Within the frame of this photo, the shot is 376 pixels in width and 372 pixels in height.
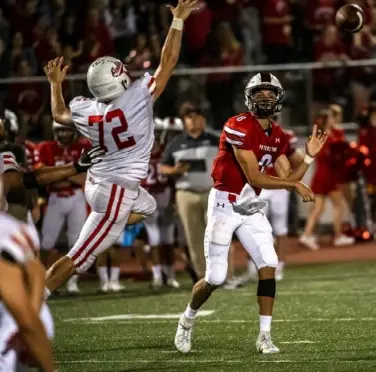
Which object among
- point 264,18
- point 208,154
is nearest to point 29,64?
point 264,18

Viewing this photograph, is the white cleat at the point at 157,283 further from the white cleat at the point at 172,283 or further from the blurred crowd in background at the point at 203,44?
the blurred crowd in background at the point at 203,44

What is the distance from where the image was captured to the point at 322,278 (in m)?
12.5

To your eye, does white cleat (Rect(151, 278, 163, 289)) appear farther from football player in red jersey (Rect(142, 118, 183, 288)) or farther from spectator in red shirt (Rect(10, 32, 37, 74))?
spectator in red shirt (Rect(10, 32, 37, 74))

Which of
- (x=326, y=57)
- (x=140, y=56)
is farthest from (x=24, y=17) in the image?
(x=326, y=57)

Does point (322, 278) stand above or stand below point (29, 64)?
below

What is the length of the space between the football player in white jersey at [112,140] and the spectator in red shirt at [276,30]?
8714mm

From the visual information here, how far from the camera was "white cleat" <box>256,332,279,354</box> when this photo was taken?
24.2ft

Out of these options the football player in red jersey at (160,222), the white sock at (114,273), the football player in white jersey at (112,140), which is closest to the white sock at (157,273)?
the football player in red jersey at (160,222)

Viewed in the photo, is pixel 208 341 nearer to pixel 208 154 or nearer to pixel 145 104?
pixel 145 104

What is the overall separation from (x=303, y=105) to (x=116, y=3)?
3103 mm

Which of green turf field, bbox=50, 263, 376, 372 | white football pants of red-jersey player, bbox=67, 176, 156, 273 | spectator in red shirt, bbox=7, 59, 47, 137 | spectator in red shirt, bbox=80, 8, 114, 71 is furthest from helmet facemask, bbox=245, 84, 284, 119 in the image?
spectator in red shirt, bbox=80, 8, 114, 71

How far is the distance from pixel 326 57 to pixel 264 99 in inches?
349

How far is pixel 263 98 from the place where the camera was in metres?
7.52

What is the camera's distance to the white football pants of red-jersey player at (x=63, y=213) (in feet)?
40.1
